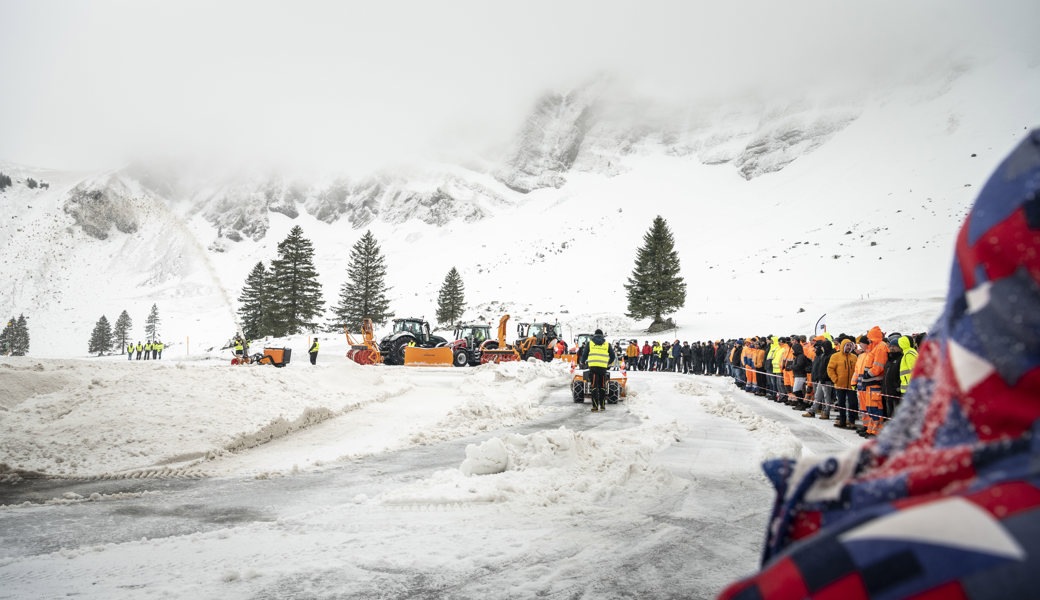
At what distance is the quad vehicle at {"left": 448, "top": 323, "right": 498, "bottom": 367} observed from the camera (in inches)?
1076

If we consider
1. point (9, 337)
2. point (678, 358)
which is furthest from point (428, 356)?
point (9, 337)

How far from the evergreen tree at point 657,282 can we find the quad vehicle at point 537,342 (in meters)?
19.0

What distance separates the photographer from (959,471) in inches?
37.2

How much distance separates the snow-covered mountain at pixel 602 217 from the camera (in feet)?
162

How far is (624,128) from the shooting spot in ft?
433

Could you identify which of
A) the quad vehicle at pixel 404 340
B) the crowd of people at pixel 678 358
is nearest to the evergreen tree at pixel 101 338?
the quad vehicle at pixel 404 340

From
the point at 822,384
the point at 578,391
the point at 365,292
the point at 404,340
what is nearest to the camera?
the point at 822,384

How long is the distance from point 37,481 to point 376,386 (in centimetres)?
834

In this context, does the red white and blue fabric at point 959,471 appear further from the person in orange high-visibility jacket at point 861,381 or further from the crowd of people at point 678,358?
the crowd of people at point 678,358

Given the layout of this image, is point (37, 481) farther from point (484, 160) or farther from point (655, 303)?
point (484, 160)

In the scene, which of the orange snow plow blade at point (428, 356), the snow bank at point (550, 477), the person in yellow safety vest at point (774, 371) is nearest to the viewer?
the snow bank at point (550, 477)

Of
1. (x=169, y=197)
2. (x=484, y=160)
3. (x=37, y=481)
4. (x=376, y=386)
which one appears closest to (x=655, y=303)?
(x=376, y=386)

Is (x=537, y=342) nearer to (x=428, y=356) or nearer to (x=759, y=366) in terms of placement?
(x=428, y=356)

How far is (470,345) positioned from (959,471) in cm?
2771
